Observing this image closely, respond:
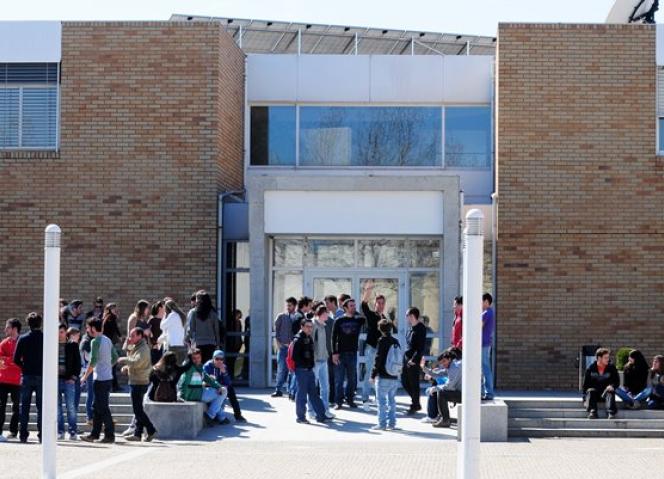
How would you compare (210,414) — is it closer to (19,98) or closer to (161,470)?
(161,470)

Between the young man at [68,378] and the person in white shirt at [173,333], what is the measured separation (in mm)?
2344

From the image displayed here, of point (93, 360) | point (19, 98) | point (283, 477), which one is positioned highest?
point (19, 98)

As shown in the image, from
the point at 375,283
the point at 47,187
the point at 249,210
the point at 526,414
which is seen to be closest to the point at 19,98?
the point at 47,187

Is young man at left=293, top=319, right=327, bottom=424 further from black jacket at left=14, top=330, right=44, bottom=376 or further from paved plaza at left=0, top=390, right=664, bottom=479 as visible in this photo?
black jacket at left=14, top=330, right=44, bottom=376

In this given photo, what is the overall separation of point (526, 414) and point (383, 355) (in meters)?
2.48

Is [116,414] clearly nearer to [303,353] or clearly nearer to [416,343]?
[303,353]

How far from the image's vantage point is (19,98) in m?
24.5

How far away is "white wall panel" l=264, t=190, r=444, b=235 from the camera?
75.8ft

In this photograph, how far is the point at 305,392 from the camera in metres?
19.1

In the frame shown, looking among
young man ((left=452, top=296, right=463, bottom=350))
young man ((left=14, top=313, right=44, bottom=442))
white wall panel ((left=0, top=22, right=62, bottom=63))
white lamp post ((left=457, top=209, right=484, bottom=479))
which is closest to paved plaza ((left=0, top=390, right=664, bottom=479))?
young man ((left=14, top=313, right=44, bottom=442))

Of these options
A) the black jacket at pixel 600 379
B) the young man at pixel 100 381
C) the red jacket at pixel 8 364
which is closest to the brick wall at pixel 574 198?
the black jacket at pixel 600 379

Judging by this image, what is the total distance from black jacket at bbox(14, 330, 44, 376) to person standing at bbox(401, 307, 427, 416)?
549 cm

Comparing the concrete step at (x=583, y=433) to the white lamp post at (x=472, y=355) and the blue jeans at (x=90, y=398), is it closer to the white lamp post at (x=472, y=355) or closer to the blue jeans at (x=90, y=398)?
the blue jeans at (x=90, y=398)

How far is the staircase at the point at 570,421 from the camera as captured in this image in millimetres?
18766
